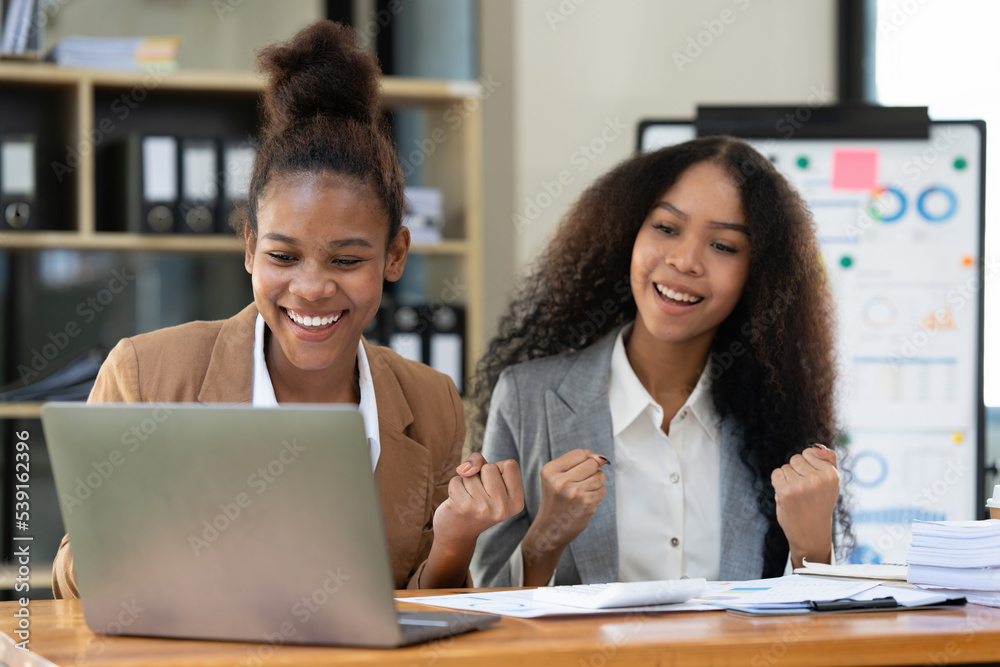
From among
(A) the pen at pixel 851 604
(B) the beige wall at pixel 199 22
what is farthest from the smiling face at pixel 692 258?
(B) the beige wall at pixel 199 22

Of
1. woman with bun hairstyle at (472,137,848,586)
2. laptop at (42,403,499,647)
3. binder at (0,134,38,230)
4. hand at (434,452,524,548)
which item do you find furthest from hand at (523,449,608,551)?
binder at (0,134,38,230)

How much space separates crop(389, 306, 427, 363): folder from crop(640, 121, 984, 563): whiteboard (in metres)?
0.84

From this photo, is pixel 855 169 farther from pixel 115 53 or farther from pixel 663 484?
pixel 115 53

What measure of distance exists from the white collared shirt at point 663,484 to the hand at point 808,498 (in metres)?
0.23

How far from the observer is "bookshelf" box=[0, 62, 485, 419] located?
9.56 feet

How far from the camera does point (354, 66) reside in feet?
5.63

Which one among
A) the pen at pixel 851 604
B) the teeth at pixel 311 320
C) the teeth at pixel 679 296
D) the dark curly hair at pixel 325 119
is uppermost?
the dark curly hair at pixel 325 119

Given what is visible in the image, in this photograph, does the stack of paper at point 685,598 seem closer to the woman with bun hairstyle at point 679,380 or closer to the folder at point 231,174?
the woman with bun hairstyle at point 679,380

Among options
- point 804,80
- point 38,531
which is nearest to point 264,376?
point 38,531

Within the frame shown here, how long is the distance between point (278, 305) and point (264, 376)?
0.37 feet

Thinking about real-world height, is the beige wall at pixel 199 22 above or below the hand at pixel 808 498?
above

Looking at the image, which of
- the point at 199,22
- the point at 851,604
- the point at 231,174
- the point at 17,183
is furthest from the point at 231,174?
the point at 851,604

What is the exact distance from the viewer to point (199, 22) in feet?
11.9

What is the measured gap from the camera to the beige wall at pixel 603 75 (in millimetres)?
3154
